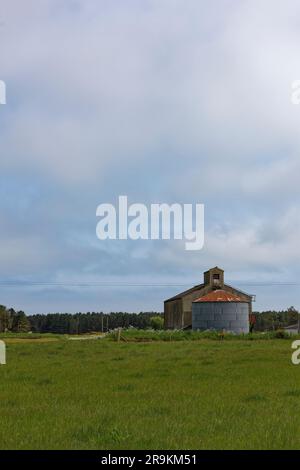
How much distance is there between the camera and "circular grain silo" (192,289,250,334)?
284 ft

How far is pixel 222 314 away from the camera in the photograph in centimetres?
8656

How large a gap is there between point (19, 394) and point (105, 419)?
18.8 ft

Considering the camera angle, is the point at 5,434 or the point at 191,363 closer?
the point at 5,434

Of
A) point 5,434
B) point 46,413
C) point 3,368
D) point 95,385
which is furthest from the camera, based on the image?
point 3,368

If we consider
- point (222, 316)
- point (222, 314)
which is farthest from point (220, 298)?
point (222, 316)

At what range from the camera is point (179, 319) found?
104375 mm

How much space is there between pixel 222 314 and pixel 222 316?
29 centimetres

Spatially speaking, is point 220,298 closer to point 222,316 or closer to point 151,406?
point 222,316

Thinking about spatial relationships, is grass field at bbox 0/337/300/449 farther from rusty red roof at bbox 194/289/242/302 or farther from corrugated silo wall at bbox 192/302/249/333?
rusty red roof at bbox 194/289/242/302

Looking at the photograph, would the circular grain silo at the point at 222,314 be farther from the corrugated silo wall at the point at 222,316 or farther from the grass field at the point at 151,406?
the grass field at the point at 151,406

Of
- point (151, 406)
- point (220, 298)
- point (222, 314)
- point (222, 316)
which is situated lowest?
point (151, 406)

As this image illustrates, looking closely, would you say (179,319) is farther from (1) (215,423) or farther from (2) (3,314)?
(1) (215,423)
